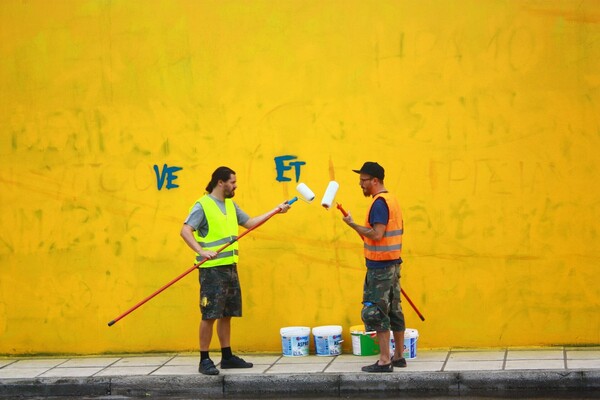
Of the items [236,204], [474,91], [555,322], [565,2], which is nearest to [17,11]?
[236,204]

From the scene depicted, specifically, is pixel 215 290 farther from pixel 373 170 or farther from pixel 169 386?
pixel 373 170

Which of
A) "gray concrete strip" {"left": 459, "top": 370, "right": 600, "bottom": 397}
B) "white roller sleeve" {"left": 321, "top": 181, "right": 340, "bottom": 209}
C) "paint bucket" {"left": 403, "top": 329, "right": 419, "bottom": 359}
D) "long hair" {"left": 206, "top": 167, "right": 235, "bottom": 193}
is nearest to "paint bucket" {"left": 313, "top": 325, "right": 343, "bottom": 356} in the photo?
"paint bucket" {"left": 403, "top": 329, "right": 419, "bottom": 359}

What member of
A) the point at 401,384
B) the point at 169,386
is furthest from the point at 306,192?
the point at 169,386

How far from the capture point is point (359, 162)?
396 inches

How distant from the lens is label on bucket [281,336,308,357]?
995 cm

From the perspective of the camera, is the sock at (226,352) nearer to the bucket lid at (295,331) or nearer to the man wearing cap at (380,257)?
the bucket lid at (295,331)

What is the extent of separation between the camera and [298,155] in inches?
400

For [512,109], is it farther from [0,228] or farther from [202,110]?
[0,228]

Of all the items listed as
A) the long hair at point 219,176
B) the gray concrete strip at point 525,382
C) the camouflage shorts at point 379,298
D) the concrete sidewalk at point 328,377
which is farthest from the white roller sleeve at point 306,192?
the gray concrete strip at point 525,382

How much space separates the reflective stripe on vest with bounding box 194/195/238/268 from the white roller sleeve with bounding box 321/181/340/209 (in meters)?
0.85

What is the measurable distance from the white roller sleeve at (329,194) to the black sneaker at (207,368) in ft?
5.39

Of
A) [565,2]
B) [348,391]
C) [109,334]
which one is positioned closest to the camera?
[348,391]

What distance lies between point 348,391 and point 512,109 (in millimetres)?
2905

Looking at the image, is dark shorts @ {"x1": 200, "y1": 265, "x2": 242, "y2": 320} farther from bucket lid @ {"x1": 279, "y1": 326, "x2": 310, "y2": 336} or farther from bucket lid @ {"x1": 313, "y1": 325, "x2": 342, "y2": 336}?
bucket lid @ {"x1": 313, "y1": 325, "x2": 342, "y2": 336}
